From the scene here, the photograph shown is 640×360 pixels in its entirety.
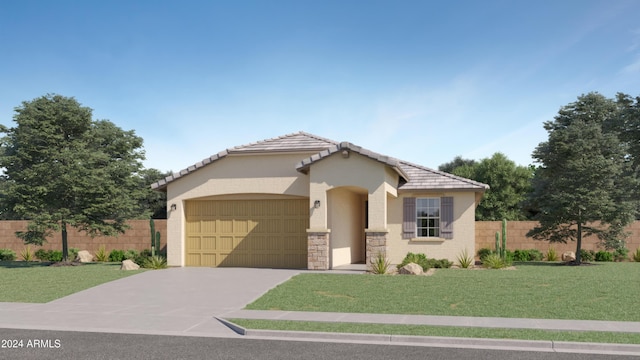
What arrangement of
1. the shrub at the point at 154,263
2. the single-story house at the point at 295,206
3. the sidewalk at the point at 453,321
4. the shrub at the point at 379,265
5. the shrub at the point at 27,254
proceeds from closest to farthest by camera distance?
the sidewalk at the point at 453,321 → the shrub at the point at 379,265 → the single-story house at the point at 295,206 → the shrub at the point at 154,263 → the shrub at the point at 27,254

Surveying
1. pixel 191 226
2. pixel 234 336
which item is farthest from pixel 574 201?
pixel 234 336

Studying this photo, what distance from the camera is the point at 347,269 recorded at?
20.7m

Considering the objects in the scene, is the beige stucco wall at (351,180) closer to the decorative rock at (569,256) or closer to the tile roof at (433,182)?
the tile roof at (433,182)

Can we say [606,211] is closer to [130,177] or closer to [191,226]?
[191,226]

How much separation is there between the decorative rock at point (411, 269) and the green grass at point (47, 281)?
917 centimetres

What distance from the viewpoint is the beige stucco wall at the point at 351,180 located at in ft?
66.2

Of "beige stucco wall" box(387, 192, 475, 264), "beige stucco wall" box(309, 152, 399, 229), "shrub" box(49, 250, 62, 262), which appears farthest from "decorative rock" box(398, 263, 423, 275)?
"shrub" box(49, 250, 62, 262)

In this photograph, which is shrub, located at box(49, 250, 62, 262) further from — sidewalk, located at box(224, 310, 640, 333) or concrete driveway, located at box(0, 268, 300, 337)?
sidewalk, located at box(224, 310, 640, 333)

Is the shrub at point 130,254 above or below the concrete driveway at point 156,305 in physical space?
below

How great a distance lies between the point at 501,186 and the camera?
1874 inches

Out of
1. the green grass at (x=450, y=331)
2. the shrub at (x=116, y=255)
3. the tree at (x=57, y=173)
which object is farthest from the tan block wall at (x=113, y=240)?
the green grass at (x=450, y=331)

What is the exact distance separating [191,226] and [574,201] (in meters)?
15.8

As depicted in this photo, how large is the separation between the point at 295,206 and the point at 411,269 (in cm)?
547

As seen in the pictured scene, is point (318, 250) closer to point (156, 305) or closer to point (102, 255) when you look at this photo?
point (156, 305)
